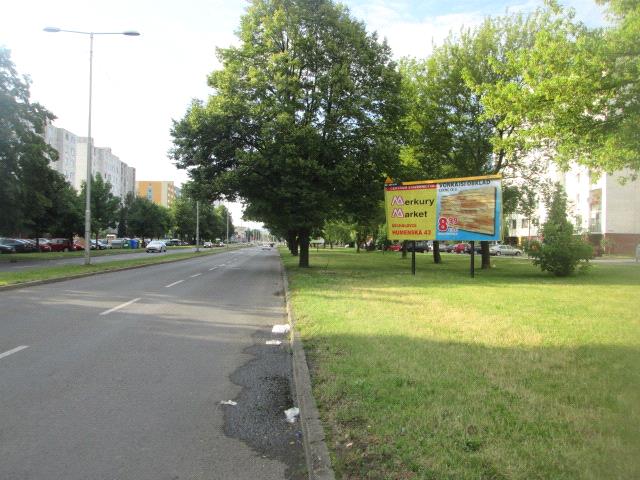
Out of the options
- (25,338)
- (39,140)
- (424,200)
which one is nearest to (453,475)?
(25,338)

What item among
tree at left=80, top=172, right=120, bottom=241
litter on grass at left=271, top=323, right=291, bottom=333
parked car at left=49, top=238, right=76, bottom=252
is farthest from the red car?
litter on grass at left=271, top=323, right=291, bottom=333

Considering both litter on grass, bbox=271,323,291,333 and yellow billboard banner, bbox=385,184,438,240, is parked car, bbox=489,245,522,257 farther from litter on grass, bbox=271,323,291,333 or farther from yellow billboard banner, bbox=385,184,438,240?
litter on grass, bbox=271,323,291,333

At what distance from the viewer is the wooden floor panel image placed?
1897 cm

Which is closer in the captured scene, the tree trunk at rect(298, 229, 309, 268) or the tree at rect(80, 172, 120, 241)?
the tree trunk at rect(298, 229, 309, 268)

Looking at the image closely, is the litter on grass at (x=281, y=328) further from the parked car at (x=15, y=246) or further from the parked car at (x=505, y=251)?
the parked car at (x=505, y=251)

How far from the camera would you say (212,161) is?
23.0 metres

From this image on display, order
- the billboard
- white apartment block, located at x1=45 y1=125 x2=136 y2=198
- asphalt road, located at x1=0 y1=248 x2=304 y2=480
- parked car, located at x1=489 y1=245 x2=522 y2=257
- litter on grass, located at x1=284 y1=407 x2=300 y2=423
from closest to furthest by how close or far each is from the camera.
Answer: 1. asphalt road, located at x1=0 y1=248 x2=304 y2=480
2. litter on grass, located at x1=284 y1=407 x2=300 y2=423
3. the billboard
4. parked car, located at x1=489 y1=245 x2=522 y2=257
5. white apartment block, located at x1=45 y1=125 x2=136 y2=198

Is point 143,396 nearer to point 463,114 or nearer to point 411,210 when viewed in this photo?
point 411,210

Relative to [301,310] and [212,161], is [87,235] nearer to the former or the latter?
[212,161]

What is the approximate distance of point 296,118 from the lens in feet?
71.3

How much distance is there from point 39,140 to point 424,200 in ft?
91.5

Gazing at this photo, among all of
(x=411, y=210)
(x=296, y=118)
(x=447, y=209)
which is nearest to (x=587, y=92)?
(x=447, y=209)

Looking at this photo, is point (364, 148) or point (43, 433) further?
point (364, 148)

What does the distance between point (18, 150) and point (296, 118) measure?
22.1 meters
